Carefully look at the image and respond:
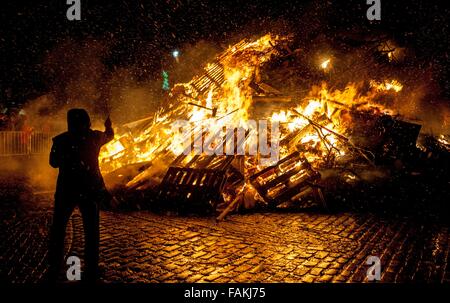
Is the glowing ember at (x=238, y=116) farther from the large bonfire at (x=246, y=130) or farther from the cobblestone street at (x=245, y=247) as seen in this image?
the cobblestone street at (x=245, y=247)

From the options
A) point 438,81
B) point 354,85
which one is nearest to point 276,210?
point 354,85

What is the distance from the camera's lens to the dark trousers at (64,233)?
4430 millimetres

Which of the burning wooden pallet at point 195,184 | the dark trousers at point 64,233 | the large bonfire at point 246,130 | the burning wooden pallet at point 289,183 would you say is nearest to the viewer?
the dark trousers at point 64,233

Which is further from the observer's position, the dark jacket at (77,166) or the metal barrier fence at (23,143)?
the metal barrier fence at (23,143)

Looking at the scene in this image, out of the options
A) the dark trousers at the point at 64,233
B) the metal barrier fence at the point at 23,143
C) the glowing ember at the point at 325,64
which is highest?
the glowing ember at the point at 325,64

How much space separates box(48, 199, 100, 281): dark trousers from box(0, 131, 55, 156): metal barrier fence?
1611 cm

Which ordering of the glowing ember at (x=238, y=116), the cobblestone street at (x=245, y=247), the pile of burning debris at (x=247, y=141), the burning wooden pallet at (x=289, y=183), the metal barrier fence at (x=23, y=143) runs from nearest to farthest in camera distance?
the cobblestone street at (x=245, y=247) → the burning wooden pallet at (x=289, y=183) → the pile of burning debris at (x=247, y=141) → the glowing ember at (x=238, y=116) → the metal barrier fence at (x=23, y=143)

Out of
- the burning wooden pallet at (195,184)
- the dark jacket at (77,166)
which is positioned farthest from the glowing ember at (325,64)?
the dark jacket at (77,166)

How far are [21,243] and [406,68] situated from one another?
14464 mm

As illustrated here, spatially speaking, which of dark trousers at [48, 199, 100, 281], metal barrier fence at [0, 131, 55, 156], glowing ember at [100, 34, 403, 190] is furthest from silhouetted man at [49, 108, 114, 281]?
metal barrier fence at [0, 131, 55, 156]

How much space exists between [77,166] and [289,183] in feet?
17.9

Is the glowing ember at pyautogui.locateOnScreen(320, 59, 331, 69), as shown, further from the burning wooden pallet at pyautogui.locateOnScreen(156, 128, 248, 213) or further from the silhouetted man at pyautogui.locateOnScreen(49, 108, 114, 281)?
the silhouetted man at pyautogui.locateOnScreen(49, 108, 114, 281)

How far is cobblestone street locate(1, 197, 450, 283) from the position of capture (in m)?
4.69

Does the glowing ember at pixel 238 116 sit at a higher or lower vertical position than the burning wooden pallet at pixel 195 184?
higher
